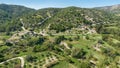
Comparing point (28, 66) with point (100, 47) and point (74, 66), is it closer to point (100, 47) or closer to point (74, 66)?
point (74, 66)

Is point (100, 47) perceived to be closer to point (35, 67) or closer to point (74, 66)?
point (74, 66)

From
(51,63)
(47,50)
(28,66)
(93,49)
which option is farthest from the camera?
(93,49)

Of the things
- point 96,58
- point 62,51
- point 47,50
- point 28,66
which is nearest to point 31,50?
point 47,50

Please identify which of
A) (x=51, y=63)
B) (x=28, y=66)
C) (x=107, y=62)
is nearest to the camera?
(x=28, y=66)

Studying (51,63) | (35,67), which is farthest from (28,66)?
(51,63)

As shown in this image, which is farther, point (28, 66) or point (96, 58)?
point (96, 58)

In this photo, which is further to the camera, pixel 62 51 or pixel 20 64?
pixel 62 51

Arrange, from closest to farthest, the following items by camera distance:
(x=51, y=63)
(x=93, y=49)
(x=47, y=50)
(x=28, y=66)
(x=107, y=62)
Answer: (x=28, y=66) < (x=51, y=63) < (x=107, y=62) < (x=47, y=50) < (x=93, y=49)

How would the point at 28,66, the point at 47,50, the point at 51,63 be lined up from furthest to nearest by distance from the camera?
the point at 47,50 → the point at 51,63 → the point at 28,66

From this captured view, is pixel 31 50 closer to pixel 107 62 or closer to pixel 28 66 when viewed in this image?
pixel 28 66
